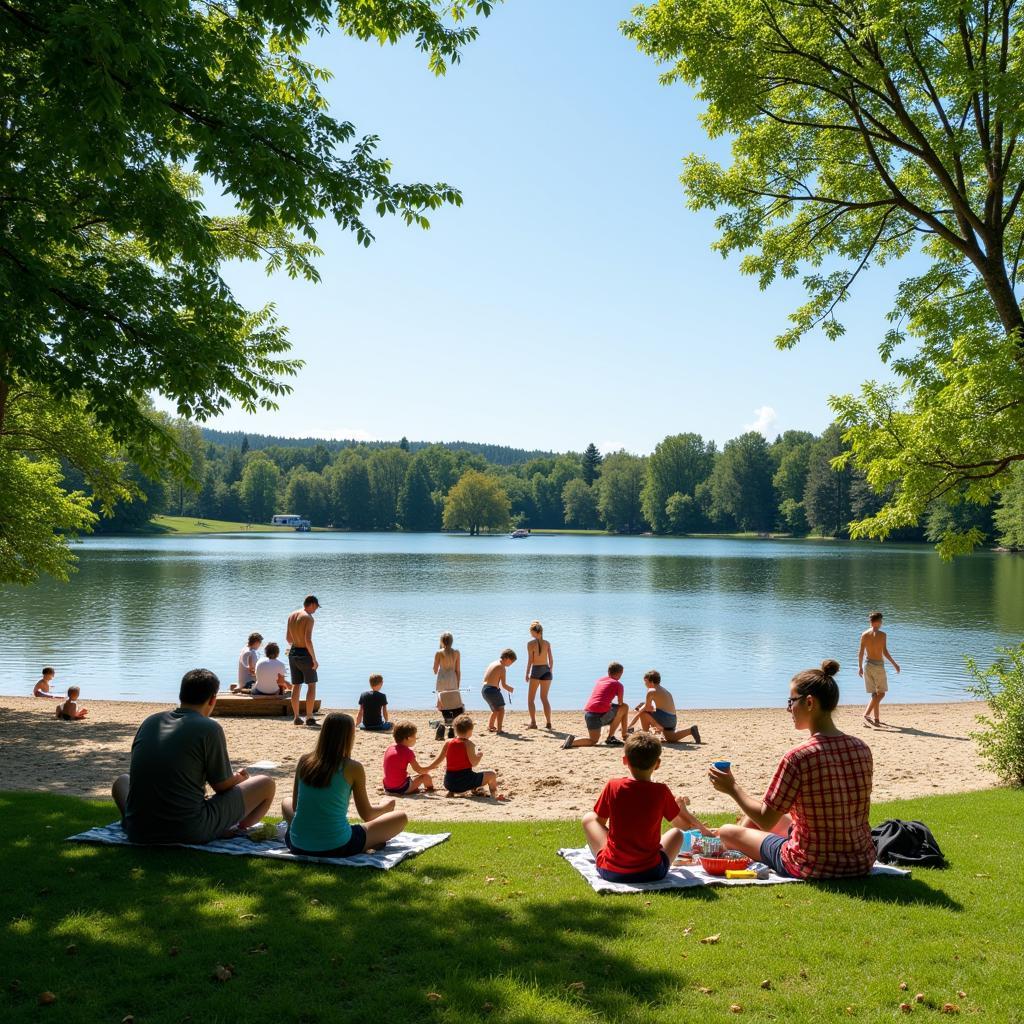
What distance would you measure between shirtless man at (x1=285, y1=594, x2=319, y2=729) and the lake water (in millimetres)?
4521

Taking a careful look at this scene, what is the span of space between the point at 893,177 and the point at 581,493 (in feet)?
504

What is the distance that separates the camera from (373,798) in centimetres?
1004

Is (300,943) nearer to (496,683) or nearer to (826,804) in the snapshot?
(826,804)

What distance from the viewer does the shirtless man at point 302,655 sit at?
14781 millimetres

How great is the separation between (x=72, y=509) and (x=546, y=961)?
1427cm

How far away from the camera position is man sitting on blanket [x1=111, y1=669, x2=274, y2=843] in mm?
5988

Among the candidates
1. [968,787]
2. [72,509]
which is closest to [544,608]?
[72,509]

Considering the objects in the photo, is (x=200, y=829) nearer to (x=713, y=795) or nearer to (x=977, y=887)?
(x=977, y=887)

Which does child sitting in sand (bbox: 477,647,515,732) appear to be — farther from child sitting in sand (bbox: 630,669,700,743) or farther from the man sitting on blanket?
the man sitting on blanket

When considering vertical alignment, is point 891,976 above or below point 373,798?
above

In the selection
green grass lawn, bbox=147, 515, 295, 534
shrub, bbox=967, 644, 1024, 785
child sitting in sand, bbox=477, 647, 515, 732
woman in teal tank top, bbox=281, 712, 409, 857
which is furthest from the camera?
green grass lawn, bbox=147, 515, 295, 534

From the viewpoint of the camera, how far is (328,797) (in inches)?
242

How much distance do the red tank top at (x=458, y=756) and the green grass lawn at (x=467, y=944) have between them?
372 centimetres


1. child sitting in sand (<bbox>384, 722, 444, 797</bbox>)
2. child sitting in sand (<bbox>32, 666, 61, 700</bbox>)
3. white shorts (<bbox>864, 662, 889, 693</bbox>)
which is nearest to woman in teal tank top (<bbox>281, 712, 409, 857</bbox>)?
child sitting in sand (<bbox>384, 722, 444, 797</bbox>)
